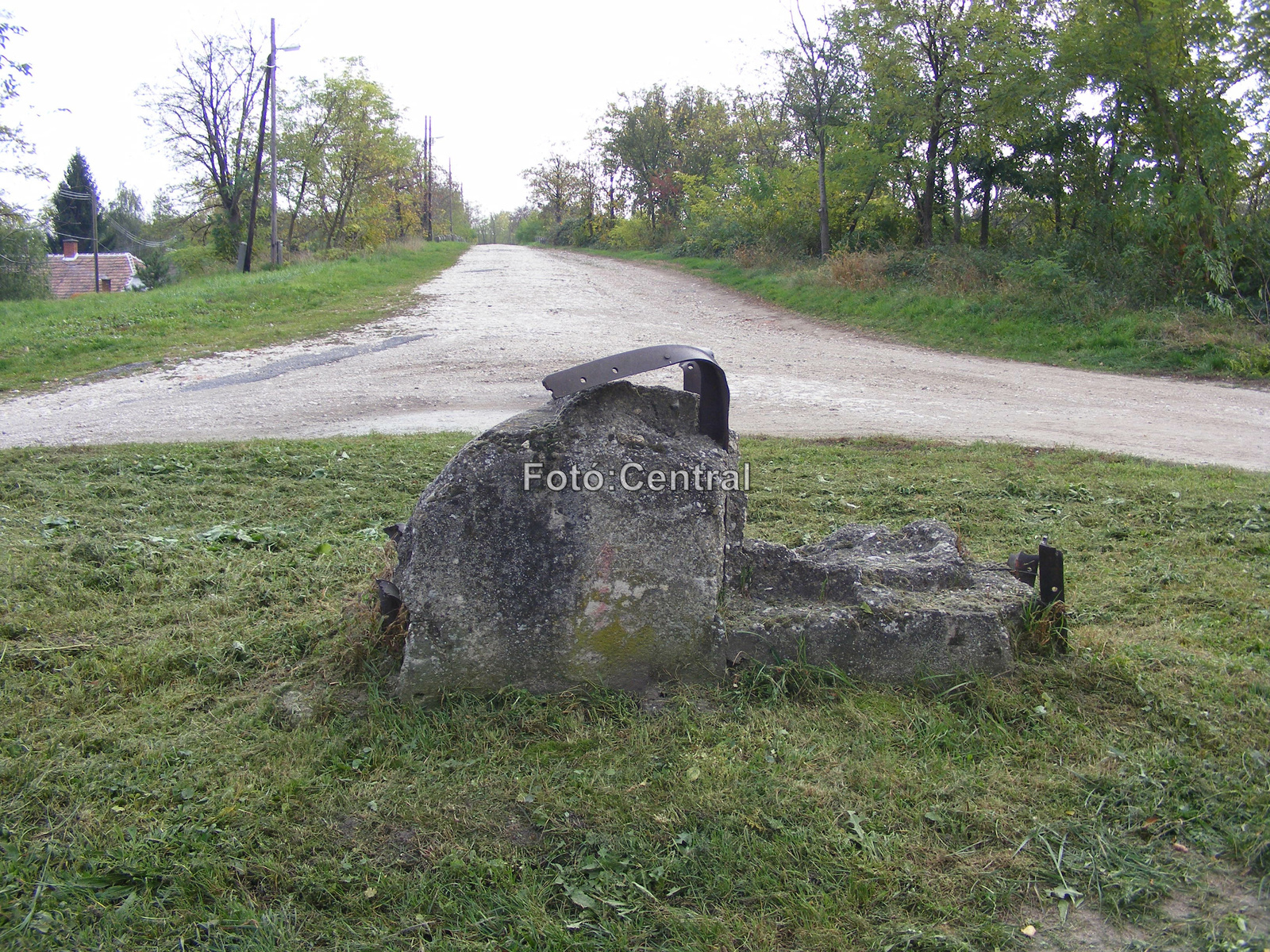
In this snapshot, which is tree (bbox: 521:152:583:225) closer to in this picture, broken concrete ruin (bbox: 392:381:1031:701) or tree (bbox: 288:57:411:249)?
tree (bbox: 288:57:411:249)

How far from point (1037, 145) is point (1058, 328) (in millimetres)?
6144

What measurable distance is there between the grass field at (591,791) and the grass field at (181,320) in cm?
1015

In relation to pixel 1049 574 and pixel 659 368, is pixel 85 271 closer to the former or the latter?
pixel 659 368

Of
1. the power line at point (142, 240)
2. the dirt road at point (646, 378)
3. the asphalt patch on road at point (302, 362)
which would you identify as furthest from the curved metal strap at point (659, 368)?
the power line at point (142, 240)

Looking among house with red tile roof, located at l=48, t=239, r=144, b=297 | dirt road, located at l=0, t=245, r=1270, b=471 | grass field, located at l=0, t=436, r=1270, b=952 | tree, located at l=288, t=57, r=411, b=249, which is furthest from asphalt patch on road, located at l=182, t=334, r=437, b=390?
house with red tile roof, located at l=48, t=239, r=144, b=297

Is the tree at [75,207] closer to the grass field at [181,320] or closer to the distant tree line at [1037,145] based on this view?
the grass field at [181,320]

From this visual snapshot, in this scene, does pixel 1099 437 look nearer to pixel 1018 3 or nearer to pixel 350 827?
pixel 350 827

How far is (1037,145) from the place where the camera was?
18047 millimetres

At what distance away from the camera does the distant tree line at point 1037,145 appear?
45.8 ft

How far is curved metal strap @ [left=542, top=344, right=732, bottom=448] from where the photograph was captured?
3297 millimetres

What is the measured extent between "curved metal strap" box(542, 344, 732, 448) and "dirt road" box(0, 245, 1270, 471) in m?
5.60

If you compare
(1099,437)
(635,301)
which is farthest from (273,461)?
(635,301)

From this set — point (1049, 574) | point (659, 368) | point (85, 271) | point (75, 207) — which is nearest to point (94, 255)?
point (85, 271)

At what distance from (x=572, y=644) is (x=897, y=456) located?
5.25 metres
